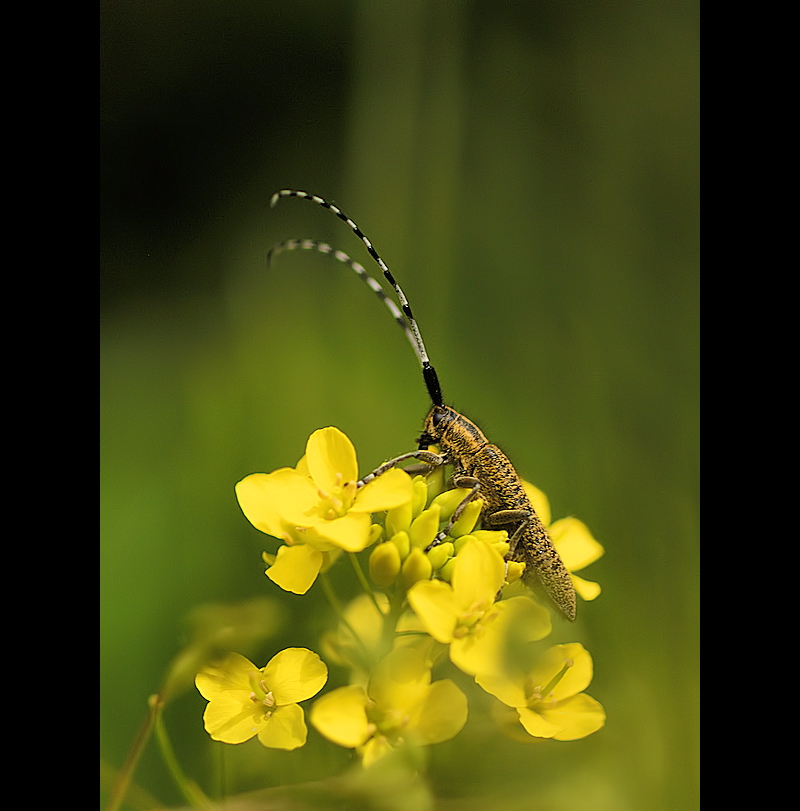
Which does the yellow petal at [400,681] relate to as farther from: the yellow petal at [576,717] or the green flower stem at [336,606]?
the yellow petal at [576,717]

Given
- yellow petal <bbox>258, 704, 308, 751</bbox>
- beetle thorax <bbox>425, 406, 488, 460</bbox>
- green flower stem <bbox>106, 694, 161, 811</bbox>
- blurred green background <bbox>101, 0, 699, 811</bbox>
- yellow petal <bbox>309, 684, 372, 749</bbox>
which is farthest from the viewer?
blurred green background <bbox>101, 0, 699, 811</bbox>

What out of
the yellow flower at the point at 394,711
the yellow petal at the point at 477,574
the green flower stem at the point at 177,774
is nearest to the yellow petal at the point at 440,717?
the yellow flower at the point at 394,711

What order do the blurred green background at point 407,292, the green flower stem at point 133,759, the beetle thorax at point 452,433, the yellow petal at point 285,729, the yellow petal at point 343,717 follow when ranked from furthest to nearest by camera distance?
the blurred green background at point 407,292 < the beetle thorax at point 452,433 < the green flower stem at point 133,759 < the yellow petal at point 285,729 < the yellow petal at point 343,717

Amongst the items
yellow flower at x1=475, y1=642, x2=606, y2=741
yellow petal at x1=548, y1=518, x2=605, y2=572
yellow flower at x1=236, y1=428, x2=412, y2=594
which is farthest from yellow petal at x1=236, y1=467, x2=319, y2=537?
yellow petal at x1=548, y1=518, x2=605, y2=572

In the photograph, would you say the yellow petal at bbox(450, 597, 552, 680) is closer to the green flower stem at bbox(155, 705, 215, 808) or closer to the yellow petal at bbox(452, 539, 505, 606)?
the yellow petal at bbox(452, 539, 505, 606)

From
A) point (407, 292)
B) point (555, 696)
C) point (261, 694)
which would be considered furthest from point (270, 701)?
point (407, 292)

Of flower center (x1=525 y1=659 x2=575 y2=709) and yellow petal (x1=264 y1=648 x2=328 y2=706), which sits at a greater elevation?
yellow petal (x1=264 y1=648 x2=328 y2=706)

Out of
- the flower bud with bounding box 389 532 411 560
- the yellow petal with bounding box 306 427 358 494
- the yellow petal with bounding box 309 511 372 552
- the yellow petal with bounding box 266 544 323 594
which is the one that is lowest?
the yellow petal with bounding box 266 544 323 594
